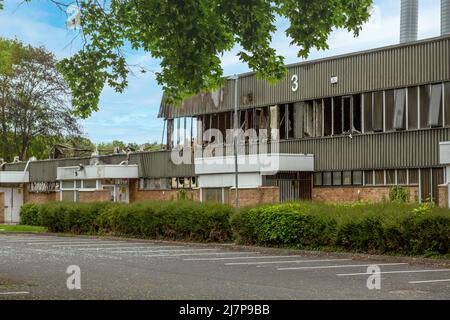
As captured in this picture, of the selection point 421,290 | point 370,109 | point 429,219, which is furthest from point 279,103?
point 421,290

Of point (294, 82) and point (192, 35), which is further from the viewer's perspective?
point (294, 82)

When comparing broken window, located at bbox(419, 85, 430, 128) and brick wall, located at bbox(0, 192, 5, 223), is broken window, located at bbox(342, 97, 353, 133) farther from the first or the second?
brick wall, located at bbox(0, 192, 5, 223)

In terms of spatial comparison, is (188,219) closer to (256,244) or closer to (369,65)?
(256,244)

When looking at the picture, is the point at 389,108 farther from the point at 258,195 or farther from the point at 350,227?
the point at 350,227

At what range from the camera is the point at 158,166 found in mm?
46375

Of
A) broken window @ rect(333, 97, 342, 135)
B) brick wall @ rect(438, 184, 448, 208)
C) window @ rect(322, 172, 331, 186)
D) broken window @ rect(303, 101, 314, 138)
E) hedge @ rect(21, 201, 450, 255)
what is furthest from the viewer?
broken window @ rect(303, 101, 314, 138)

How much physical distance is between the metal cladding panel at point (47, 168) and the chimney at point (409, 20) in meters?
22.1

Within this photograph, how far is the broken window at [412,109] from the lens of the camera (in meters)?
32.0

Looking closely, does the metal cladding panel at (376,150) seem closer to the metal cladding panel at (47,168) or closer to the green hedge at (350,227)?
the green hedge at (350,227)

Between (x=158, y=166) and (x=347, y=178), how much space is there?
14729 millimetres

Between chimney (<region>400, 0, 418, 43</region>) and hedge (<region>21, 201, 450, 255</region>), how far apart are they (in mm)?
23015

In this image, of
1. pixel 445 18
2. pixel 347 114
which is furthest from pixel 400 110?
pixel 445 18

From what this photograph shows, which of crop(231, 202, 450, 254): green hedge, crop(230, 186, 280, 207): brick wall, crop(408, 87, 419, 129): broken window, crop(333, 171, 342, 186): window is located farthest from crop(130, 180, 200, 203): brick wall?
crop(231, 202, 450, 254): green hedge

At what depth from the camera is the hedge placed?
806 inches
